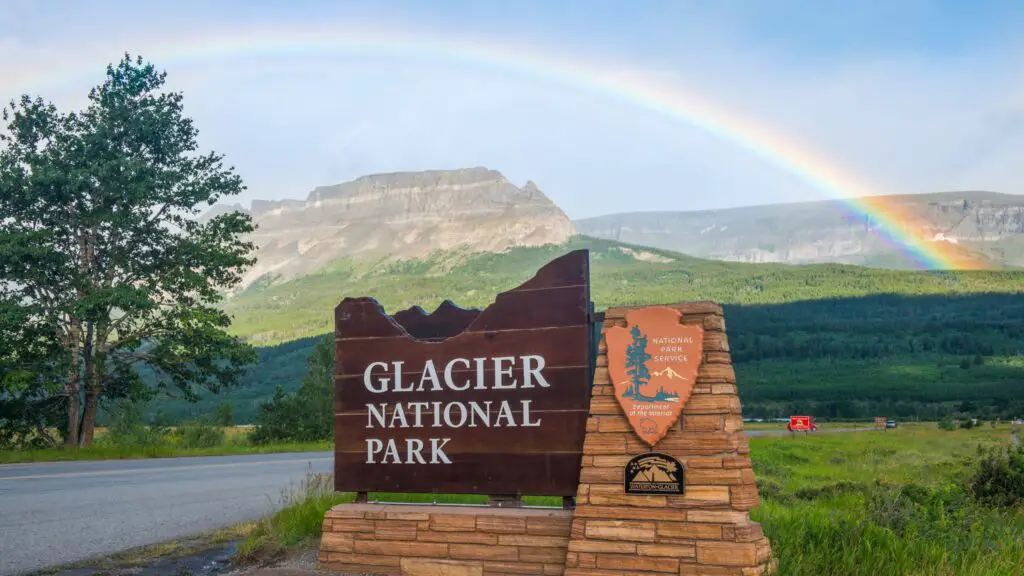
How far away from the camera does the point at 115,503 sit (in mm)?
11469

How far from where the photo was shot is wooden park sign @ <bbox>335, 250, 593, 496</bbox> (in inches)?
259

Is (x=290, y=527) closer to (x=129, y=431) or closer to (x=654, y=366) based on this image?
(x=654, y=366)

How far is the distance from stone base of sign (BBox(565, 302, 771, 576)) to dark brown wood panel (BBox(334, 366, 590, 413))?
0.49 m

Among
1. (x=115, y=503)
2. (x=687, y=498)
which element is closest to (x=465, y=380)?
(x=687, y=498)

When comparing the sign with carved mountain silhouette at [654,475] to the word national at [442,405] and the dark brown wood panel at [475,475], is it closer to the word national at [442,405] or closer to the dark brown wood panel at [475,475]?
the dark brown wood panel at [475,475]

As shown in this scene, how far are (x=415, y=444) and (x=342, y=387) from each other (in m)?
0.82

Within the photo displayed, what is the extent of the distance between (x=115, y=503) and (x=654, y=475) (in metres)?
8.41

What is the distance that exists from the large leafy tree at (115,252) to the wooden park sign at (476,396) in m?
15.7

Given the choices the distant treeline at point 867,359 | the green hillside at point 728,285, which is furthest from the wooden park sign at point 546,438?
the green hillside at point 728,285

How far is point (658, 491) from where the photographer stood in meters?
5.66

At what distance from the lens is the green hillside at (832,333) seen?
297 ft

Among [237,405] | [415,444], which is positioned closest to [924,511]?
[415,444]

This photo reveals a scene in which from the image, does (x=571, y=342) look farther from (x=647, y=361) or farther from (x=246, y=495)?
(x=246, y=495)

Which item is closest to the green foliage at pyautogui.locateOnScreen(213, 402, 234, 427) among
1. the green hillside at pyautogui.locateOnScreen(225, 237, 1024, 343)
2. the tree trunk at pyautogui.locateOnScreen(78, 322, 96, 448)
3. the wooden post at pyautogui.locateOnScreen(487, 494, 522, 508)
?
the tree trunk at pyautogui.locateOnScreen(78, 322, 96, 448)
